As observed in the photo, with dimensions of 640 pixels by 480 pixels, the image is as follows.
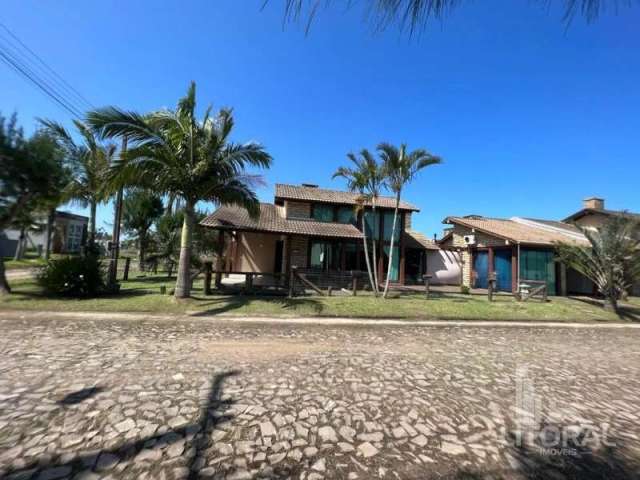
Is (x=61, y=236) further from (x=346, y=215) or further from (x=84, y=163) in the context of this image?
(x=346, y=215)

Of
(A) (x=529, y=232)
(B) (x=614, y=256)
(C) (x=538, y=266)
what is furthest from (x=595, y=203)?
(B) (x=614, y=256)

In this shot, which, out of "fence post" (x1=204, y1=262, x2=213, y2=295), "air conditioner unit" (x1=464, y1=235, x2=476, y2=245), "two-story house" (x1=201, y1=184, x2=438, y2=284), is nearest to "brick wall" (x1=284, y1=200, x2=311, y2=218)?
"two-story house" (x1=201, y1=184, x2=438, y2=284)

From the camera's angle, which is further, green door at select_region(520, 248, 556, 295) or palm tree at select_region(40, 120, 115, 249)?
green door at select_region(520, 248, 556, 295)

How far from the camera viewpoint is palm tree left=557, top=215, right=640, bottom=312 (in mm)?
12594

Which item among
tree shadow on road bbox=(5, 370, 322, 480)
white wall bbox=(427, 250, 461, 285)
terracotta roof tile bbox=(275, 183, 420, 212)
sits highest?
terracotta roof tile bbox=(275, 183, 420, 212)

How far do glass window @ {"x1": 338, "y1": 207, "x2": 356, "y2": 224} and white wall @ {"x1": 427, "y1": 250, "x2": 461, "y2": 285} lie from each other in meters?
6.39

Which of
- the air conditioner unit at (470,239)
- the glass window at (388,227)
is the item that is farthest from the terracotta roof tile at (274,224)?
the air conditioner unit at (470,239)

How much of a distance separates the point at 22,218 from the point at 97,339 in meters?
9.30

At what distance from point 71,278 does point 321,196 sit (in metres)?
13.7

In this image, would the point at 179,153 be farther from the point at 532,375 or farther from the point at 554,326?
the point at 554,326

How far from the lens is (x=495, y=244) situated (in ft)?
61.9

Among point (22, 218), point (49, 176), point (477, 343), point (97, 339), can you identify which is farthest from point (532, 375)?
point (22, 218)

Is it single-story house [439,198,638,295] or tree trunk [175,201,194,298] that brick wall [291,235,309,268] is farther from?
single-story house [439,198,638,295]
